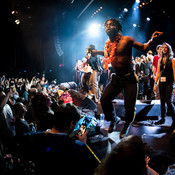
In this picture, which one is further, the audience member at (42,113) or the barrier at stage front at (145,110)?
the barrier at stage front at (145,110)

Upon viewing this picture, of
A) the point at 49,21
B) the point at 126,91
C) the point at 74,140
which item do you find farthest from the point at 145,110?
the point at 49,21

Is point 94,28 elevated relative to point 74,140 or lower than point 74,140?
elevated

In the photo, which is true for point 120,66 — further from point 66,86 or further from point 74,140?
point 66,86

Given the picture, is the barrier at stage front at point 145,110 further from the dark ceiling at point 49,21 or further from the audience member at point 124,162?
the dark ceiling at point 49,21

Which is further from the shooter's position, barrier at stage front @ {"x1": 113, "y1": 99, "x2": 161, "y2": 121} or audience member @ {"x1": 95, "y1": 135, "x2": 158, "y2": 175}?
barrier at stage front @ {"x1": 113, "y1": 99, "x2": 161, "y2": 121}

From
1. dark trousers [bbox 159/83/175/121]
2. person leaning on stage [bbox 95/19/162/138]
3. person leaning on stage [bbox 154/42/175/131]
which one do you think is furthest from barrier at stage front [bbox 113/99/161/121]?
person leaning on stage [bbox 95/19/162/138]

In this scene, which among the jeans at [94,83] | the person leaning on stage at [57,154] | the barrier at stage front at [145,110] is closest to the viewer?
the person leaning on stage at [57,154]

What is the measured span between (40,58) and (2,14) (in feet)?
18.8

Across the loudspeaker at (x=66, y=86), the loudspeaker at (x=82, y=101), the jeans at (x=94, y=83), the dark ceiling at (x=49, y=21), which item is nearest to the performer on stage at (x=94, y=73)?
the jeans at (x=94, y=83)

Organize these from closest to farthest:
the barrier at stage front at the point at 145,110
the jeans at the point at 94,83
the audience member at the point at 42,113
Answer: the audience member at the point at 42,113 < the barrier at stage front at the point at 145,110 < the jeans at the point at 94,83

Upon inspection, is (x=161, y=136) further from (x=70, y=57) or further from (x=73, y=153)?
(x=70, y=57)

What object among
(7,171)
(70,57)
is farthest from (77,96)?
(70,57)

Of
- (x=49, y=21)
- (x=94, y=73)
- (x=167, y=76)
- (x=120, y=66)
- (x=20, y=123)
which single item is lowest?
(x=20, y=123)

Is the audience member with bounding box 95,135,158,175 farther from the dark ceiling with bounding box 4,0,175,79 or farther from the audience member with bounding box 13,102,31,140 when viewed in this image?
the dark ceiling with bounding box 4,0,175,79
